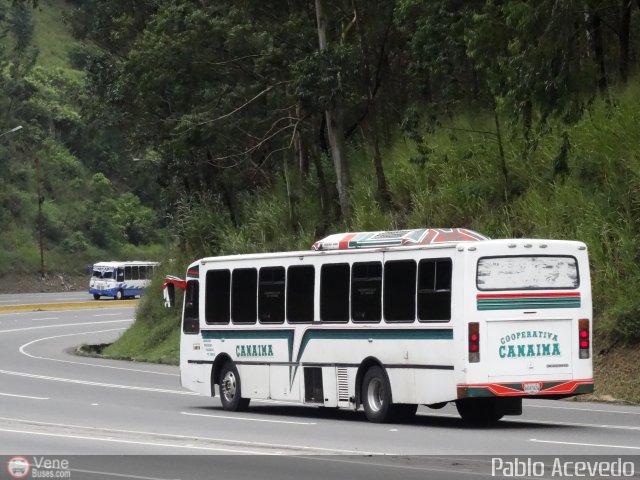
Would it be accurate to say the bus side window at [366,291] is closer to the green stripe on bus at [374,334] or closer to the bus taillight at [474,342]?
the green stripe on bus at [374,334]

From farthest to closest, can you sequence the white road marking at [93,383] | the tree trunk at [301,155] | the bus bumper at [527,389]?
the tree trunk at [301,155] < the white road marking at [93,383] < the bus bumper at [527,389]

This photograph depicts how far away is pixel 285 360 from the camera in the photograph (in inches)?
891

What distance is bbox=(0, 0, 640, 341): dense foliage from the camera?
27688 millimetres

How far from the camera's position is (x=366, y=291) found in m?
21.2

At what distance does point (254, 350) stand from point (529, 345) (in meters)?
5.49

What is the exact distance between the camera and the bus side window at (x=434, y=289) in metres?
19.7

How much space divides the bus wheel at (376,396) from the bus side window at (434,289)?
117 cm

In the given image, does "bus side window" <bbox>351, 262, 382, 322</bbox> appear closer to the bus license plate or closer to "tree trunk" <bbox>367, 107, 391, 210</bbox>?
Answer: the bus license plate

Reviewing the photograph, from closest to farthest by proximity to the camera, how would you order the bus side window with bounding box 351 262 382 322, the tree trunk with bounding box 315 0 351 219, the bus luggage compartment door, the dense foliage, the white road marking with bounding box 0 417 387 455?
the white road marking with bounding box 0 417 387 455, the bus luggage compartment door, the bus side window with bounding box 351 262 382 322, the dense foliage, the tree trunk with bounding box 315 0 351 219

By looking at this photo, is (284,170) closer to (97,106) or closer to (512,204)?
(97,106)

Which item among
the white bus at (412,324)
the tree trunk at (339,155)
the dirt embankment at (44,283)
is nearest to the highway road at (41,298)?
the dirt embankment at (44,283)

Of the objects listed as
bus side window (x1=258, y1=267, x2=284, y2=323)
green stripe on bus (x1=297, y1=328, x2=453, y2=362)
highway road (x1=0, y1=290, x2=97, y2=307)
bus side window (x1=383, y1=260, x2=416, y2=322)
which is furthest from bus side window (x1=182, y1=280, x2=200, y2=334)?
highway road (x1=0, y1=290, x2=97, y2=307)

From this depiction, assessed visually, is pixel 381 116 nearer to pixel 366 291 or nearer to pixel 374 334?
pixel 366 291

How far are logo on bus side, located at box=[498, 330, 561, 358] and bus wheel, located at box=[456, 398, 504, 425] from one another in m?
1.31
